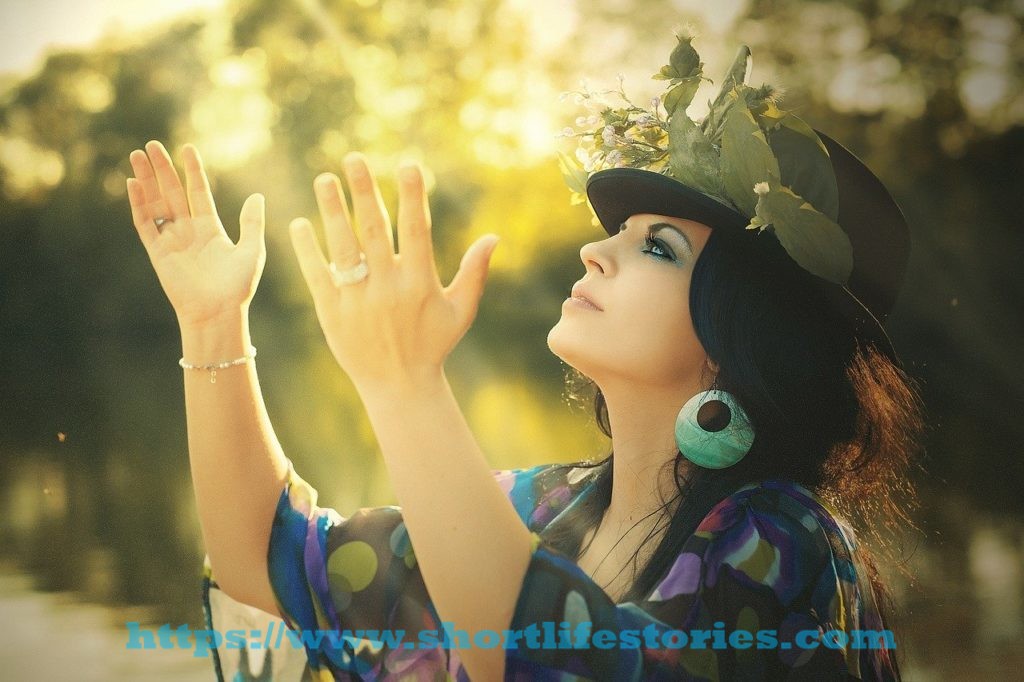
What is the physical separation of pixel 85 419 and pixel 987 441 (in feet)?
25.5

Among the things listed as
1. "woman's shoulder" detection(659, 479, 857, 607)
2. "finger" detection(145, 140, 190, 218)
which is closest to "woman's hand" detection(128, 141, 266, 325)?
"finger" detection(145, 140, 190, 218)

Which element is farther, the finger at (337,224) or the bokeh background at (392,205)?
the bokeh background at (392,205)

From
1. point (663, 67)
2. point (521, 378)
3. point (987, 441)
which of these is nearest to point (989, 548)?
point (987, 441)

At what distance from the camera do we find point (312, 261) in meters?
1.11

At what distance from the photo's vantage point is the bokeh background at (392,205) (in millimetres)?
4434

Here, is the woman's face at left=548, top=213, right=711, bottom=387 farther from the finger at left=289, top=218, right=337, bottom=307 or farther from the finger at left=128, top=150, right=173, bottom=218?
the finger at left=128, top=150, right=173, bottom=218

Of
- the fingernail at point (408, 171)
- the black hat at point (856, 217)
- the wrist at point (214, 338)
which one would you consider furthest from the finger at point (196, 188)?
the black hat at point (856, 217)

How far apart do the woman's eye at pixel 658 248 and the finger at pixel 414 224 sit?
1.92 feet

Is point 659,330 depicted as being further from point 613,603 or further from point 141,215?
point 141,215

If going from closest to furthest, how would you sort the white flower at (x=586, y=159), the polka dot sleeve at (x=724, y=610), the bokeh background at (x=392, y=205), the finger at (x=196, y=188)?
the polka dot sleeve at (x=724, y=610) → the finger at (x=196, y=188) → the white flower at (x=586, y=159) → the bokeh background at (x=392, y=205)

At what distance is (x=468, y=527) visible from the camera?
113 centimetres

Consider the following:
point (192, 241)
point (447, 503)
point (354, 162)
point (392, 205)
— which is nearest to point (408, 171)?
point (354, 162)

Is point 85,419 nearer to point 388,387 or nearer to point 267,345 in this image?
point 267,345

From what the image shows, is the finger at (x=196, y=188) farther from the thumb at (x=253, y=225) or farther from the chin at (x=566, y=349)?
the chin at (x=566, y=349)
